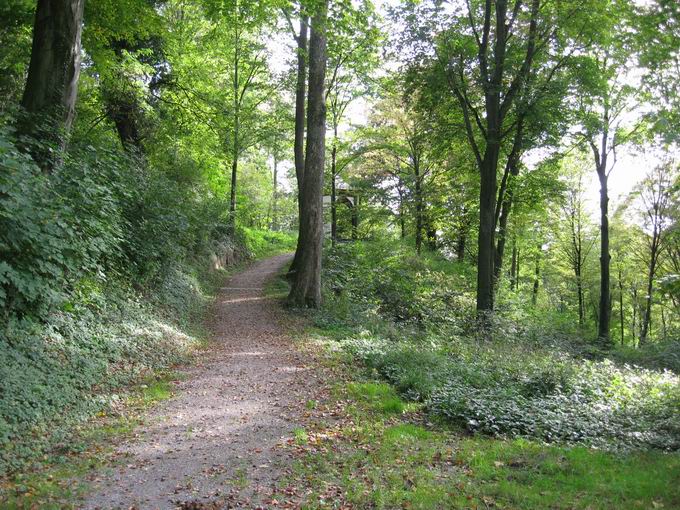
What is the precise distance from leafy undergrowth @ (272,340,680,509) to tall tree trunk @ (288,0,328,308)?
8468 mm

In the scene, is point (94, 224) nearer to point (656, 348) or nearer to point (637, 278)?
point (656, 348)

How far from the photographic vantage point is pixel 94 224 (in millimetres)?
7898

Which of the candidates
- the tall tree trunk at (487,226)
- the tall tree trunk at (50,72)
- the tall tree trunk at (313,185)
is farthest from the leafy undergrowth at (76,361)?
the tall tree trunk at (487,226)

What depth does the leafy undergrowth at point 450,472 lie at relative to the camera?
5.01 meters

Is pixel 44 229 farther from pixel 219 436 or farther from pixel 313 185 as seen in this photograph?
pixel 313 185

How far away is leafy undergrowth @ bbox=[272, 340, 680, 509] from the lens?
5008mm

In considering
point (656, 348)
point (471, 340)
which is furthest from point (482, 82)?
point (656, 348)

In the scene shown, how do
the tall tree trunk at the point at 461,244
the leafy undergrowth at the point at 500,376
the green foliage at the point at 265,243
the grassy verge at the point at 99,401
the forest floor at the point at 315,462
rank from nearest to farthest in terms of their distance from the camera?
1. the grassy verge at the point at 99,401
2. the forest floor at the point at 315,462
3. the leafy undergrowth at the point at 500,376
4. the tall tree trunk at the point at 461,244
5. the green foliage at the point at 265,243

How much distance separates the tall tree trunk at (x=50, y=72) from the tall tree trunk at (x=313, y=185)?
8208 mm

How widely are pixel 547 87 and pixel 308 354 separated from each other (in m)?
11.4

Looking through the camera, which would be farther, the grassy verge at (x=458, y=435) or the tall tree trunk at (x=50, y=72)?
the tall tree trunk at (x=50, y=72)

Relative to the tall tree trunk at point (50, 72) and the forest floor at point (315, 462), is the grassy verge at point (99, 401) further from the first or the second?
the tall tree trunk at point (50, 72)

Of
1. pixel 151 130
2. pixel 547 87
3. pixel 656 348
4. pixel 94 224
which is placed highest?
pixel 547 87

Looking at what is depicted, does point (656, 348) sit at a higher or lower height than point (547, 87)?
lower
